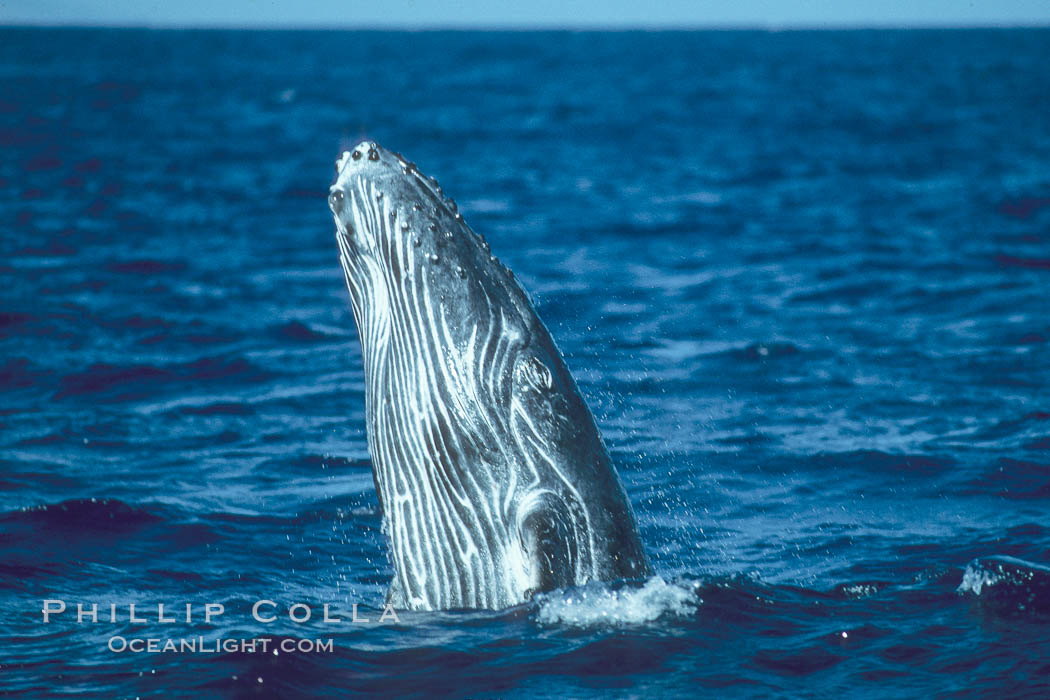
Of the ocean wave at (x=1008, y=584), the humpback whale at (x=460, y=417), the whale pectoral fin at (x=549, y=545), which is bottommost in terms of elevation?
the ocean wave at (x=1008, y=584)

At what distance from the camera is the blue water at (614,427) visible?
18.1 feet

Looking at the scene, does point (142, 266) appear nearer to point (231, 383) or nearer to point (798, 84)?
point (231, 383)

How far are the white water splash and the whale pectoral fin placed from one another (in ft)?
0.35

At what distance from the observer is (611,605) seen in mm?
5523

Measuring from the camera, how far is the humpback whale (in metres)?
5.34

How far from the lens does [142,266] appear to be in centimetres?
1708

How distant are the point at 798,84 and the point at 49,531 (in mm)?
67230

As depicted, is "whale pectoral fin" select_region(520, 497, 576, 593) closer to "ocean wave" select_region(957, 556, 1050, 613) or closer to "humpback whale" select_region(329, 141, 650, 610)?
"humpback whale" select_region(329, 141, 650, 610)

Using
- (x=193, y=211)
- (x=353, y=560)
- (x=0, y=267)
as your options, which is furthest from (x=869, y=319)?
(x=193, y=211)

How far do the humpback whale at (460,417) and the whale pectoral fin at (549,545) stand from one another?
2 cm

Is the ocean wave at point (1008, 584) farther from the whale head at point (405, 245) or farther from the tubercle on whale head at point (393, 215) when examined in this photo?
the tubercle on whale head at point (393, 215)

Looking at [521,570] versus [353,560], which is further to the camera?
[353,560]

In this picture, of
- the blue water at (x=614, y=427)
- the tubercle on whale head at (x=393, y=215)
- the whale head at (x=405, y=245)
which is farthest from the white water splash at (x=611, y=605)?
the tubercle on whale head at (x=393, y=215)

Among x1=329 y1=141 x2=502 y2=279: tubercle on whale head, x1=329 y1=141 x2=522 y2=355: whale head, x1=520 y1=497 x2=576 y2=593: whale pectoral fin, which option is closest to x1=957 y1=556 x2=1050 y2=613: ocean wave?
x1=520 y1=497 x2=576 y2=593: whale pectoral fin
